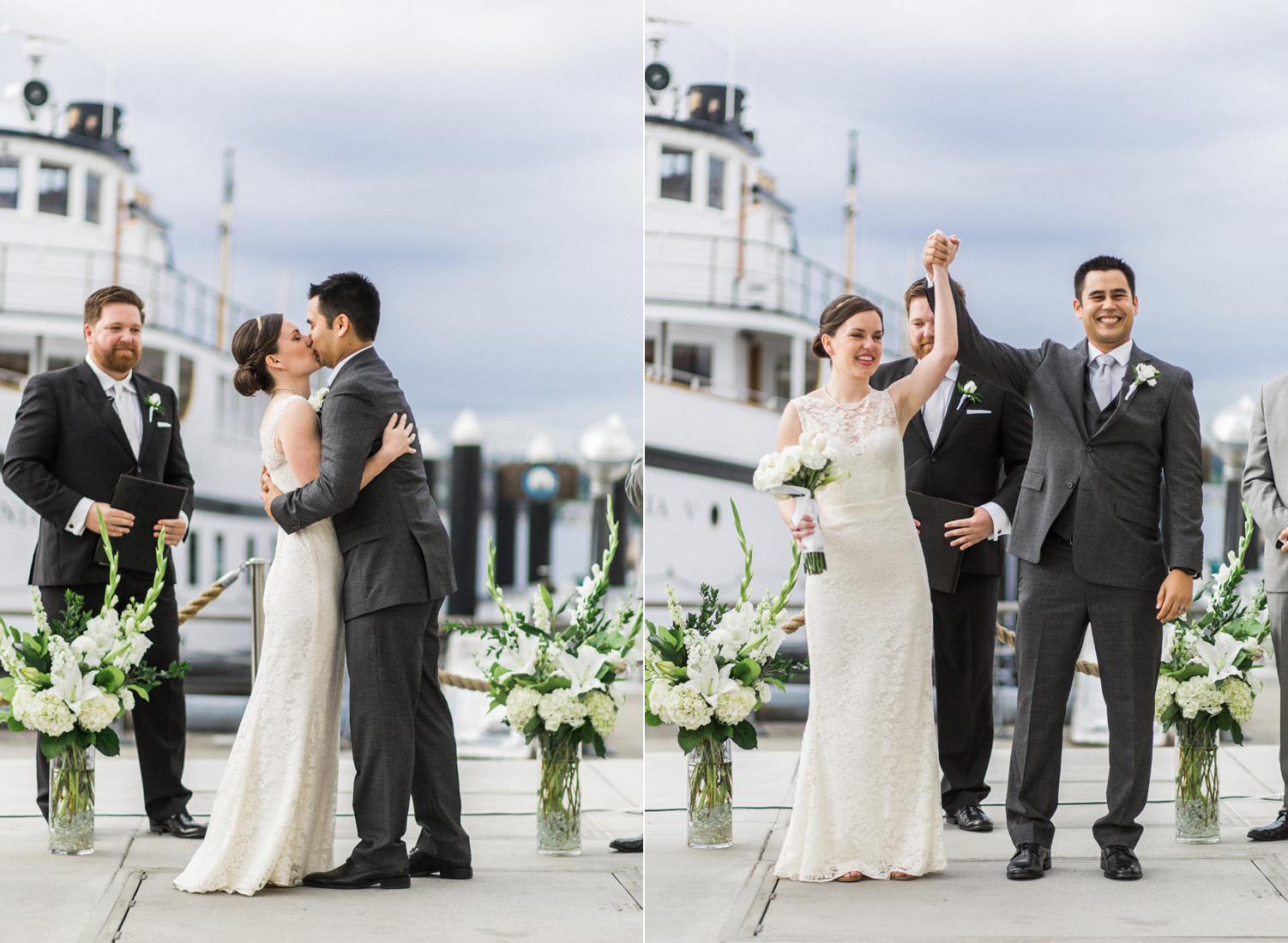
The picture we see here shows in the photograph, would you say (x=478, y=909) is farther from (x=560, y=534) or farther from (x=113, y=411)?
(x=560, y=534)

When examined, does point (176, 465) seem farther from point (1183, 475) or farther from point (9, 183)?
point (9, 183)

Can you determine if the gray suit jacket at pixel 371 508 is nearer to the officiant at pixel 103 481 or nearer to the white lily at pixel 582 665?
the white lily at pixel 582 665

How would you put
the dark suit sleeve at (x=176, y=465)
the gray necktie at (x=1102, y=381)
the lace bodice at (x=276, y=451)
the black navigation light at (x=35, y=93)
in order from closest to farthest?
the lace bodice at (x=276, y=451) → the gray necktie at (x=1102, y=381) → the dark suit sleeve at (x=176, y=465) → the black navigation light at (x=35, y=93)


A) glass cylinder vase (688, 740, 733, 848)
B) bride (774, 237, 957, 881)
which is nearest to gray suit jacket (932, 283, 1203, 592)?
bride (774, 237, 957, 881)

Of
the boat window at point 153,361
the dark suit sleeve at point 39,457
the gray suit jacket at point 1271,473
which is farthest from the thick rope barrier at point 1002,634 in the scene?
the boat window at point 153,361

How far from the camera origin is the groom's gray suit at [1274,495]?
3475mm

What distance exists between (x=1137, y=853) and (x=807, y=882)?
0.93m

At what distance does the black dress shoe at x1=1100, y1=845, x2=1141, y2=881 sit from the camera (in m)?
2.96

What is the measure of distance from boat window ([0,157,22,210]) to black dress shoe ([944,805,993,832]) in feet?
46.2

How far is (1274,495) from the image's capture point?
354 cm

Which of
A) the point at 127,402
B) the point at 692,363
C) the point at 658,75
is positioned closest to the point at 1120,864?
the point at 127,402

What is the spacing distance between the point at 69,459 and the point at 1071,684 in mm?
2694

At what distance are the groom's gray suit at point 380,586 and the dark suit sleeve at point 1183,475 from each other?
1.66 metres

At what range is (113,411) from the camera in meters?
3.62
